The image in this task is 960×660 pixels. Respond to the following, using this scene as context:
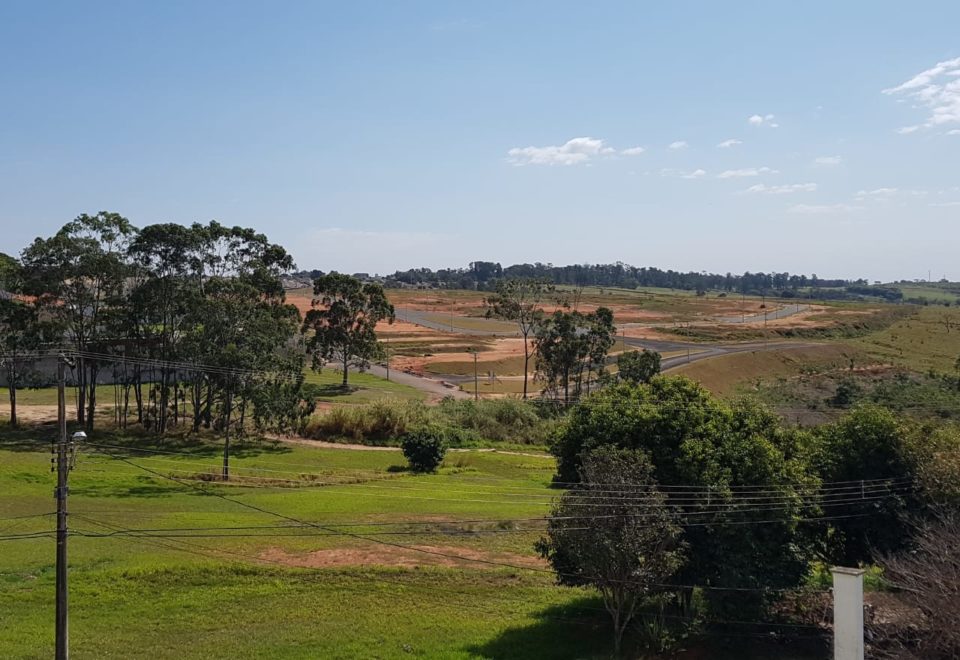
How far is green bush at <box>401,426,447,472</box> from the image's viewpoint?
4578 cm

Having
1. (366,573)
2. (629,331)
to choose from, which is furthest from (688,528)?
(629,331)

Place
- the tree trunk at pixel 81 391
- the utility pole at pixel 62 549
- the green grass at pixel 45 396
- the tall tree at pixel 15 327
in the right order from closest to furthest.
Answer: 1. the utility pole at pixel 62 549
2. the tall tree at pixel 15 327
3. the tree trunk at pixel 81 391
4. the green grass at pixel 45 396

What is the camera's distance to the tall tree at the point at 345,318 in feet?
244

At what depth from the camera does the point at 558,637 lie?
856 inches

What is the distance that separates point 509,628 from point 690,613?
4947 millimetres

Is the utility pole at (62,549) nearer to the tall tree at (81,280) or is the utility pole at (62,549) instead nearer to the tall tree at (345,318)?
the tall tree at (81,280)

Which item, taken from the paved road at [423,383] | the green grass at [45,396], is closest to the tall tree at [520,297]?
the paved road at [423,383]

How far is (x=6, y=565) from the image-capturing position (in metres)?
25.9

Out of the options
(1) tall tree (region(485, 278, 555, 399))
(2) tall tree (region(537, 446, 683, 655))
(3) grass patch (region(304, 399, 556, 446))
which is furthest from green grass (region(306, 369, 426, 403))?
(2) tall tree (region(537, 446, 683, 655))

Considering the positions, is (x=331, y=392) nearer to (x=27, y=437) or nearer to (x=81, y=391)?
(x=81, y=391)

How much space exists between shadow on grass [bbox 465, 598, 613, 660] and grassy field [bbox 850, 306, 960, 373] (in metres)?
84.1

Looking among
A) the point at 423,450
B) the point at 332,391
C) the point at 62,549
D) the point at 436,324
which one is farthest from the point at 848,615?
the point at 436,324

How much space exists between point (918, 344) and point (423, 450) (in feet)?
339

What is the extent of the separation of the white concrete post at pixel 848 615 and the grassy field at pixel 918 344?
87.9m
